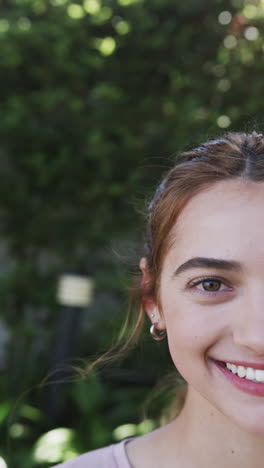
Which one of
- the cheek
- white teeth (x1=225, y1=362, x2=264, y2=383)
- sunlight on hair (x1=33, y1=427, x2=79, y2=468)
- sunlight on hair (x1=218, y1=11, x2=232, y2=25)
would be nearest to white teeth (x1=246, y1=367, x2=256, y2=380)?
white teeth (x1=225, y1=362, x2=264, y2=383)

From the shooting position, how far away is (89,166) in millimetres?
5055

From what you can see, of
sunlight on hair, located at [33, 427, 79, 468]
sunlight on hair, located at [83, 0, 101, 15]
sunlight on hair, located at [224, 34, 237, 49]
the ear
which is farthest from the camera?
sunlight on hair, located at [224, 34, 237, 49]

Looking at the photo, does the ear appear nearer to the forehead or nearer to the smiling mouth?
the forehead

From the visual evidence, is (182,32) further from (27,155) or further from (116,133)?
(27,155)

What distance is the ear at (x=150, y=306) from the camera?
1958mm

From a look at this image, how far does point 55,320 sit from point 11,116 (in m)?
1.73

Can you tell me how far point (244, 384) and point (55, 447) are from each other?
92.0 inches

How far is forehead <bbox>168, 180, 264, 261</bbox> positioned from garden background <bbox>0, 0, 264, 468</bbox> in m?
2.86

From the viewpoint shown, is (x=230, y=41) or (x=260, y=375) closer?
(x=260, y=375)

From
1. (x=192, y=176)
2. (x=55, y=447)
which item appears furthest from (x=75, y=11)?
(x=192, y=176)

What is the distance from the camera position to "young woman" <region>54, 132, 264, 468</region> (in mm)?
1570

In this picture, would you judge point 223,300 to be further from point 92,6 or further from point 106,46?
point 92,6

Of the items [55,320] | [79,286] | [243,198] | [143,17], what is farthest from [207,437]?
[143,17]

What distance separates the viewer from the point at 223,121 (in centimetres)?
475
